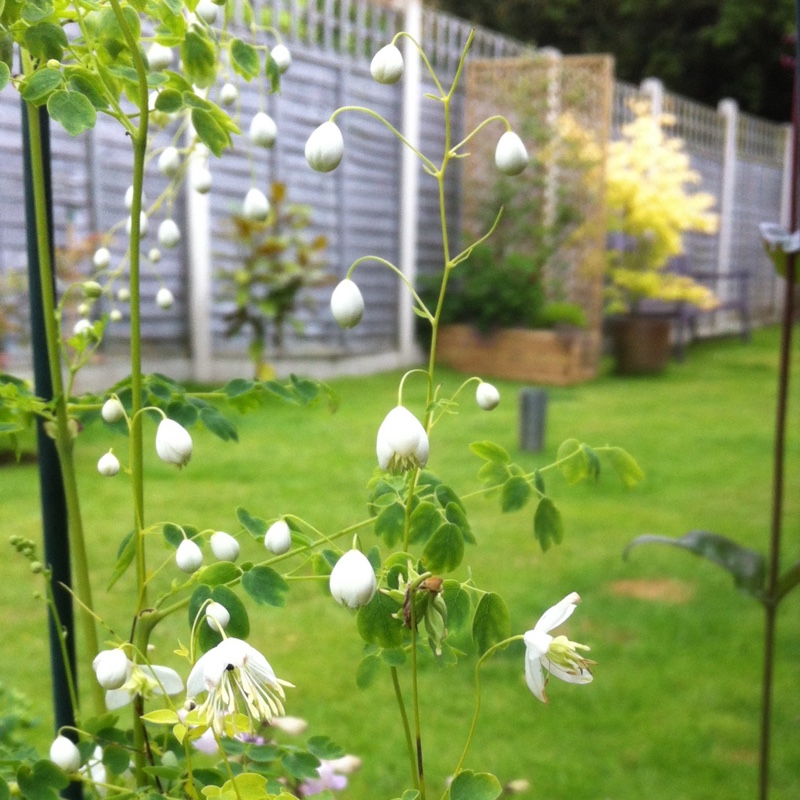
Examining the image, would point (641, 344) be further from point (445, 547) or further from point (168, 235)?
point (445, 547)

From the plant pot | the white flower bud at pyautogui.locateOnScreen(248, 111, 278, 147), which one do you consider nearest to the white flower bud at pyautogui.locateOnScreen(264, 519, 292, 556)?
the white flower bud at pyautogui.locateOnScreen(248, 111, 278, 147)

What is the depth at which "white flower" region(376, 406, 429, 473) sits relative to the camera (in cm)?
57

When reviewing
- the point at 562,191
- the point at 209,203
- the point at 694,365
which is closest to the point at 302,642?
the point at 209,203

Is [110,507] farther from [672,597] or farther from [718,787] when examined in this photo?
[718,787]

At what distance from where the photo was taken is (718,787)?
1.63 metres

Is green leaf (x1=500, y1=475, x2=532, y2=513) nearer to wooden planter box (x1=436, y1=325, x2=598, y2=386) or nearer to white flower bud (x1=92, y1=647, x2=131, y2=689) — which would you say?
white flower bud (x1=92, y1=647, x2=131, y2=689)

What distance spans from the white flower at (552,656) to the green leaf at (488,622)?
48mm

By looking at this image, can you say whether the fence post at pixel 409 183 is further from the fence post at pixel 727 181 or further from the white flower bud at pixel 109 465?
the white flower bud at pixel 109 465

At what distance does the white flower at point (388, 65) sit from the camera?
0.65 metres

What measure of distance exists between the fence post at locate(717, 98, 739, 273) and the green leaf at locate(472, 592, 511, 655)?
9890 millimetres

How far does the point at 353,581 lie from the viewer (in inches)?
21.5

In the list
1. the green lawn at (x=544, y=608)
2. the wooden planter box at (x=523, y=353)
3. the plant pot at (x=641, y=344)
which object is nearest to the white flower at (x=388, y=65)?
the green lawn at (x=544, y=608)

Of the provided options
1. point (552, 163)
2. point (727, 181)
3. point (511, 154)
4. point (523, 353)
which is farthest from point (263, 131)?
point (727, 181)

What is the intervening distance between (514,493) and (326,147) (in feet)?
1.01
